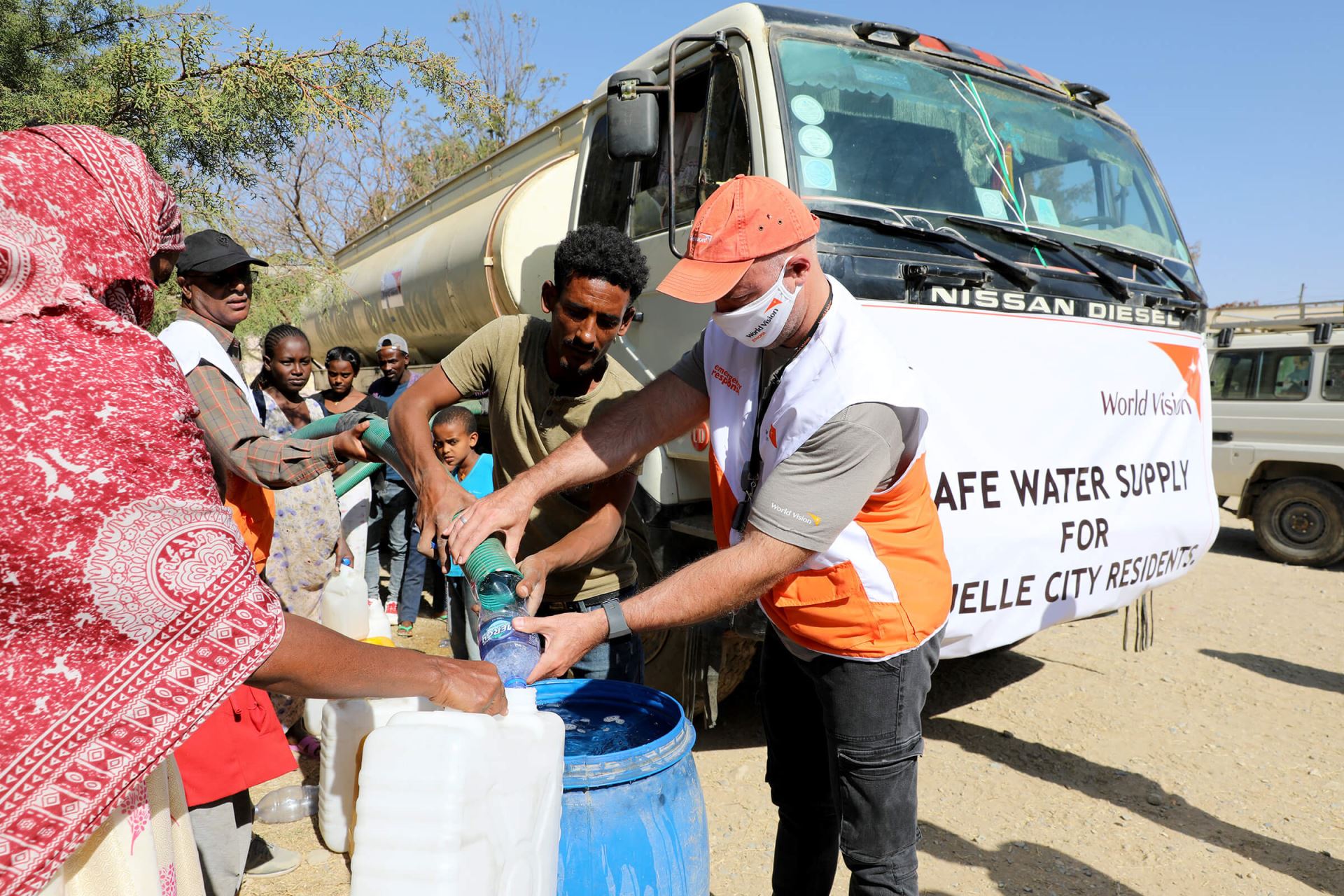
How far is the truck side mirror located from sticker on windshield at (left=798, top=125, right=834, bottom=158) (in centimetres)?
53

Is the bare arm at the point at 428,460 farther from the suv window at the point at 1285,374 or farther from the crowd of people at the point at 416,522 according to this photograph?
the suv window at the point at 1285,374

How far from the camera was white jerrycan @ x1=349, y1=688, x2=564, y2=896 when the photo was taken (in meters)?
1.27

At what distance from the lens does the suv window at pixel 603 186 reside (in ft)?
12.2

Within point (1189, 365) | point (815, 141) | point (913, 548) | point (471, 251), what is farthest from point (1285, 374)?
point (913, 548)

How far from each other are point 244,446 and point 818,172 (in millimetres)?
2065

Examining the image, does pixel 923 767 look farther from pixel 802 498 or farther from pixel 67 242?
pixel 67 242

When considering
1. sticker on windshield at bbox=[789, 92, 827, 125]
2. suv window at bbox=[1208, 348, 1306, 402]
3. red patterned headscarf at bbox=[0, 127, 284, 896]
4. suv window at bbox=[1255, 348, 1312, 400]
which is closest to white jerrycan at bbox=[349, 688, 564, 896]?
red patterned headscarf at bbox=[0, 127, 284, 896]

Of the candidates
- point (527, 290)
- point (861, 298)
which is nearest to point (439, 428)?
point (527, 290)

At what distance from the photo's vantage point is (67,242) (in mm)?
1128

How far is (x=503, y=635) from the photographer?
1.70 m

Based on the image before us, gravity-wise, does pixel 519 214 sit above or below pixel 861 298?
above

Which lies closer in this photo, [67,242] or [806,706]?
[67,242]

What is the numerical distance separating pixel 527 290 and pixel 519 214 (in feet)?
1.40

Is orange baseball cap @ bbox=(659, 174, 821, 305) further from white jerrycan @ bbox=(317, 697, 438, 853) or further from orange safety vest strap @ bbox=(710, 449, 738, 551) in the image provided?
white jerrycan @ bbox=(317, 697, 438, 853)
